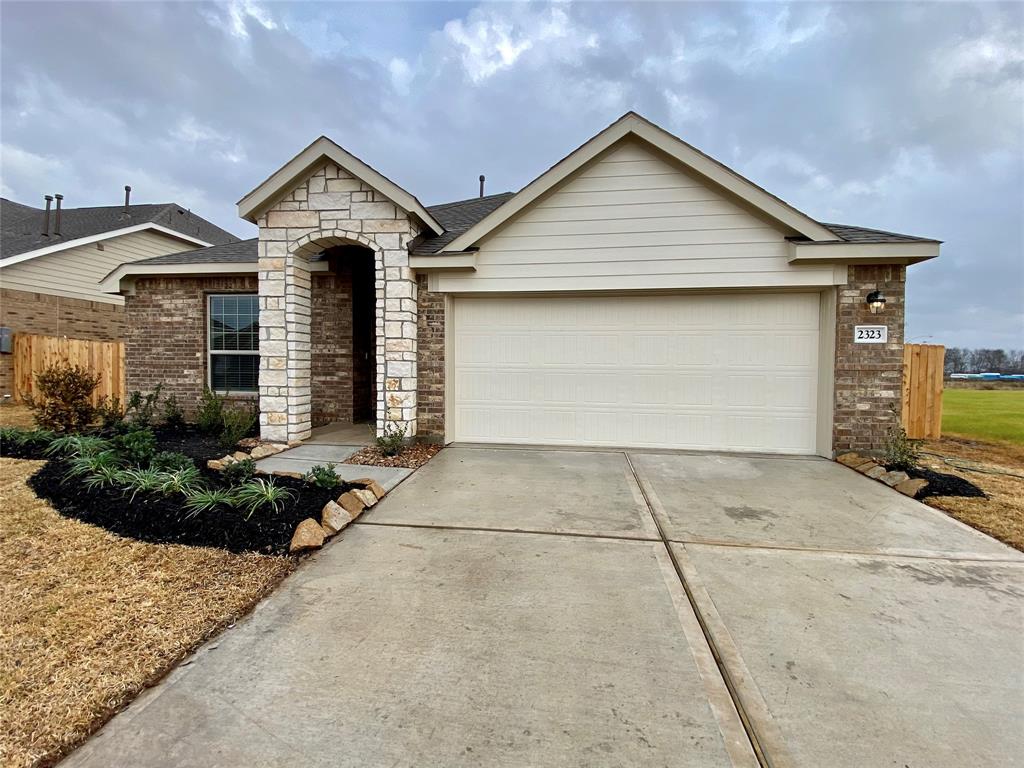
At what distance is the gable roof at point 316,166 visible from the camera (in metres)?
6.51

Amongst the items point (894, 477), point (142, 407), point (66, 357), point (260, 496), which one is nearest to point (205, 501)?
point (260, 496)

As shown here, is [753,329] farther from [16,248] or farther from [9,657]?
[16,248]

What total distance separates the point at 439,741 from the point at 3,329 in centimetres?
1671

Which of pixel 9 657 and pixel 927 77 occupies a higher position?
pixel 927 77

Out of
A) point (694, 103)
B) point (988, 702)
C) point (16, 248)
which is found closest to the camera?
point (988, 702)

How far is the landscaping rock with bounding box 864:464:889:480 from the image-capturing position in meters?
5.54

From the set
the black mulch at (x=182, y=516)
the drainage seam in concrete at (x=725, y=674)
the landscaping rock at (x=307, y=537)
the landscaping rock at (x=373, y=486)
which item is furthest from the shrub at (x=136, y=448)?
the drainage seam in concrete at (x=725, y=674)

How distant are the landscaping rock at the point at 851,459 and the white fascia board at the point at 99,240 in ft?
62.9

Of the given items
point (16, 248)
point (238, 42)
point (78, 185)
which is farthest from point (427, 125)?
point (78, 185)

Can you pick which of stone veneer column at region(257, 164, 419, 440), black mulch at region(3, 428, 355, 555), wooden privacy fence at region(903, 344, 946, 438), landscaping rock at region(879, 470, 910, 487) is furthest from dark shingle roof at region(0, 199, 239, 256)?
wooden privacy fence at region(903, 344, 946, 438)

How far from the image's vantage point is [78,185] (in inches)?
862

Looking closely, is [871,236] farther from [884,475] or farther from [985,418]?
[985,418]

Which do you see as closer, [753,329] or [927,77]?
[753,329]

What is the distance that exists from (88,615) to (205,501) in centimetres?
131
